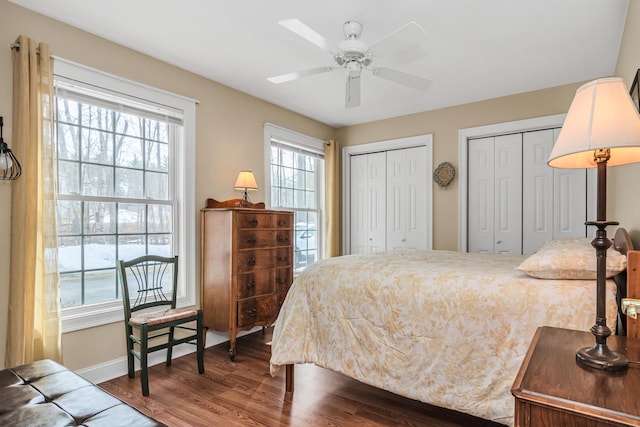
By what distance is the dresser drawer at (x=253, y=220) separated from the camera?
130 inches

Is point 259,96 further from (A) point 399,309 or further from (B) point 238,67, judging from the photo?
(A) point 399,309

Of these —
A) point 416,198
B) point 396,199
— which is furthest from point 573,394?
point 396,199

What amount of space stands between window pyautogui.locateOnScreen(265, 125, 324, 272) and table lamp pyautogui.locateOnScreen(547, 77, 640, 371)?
11.3ft

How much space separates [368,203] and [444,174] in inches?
45.0

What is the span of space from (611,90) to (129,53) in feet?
10.4

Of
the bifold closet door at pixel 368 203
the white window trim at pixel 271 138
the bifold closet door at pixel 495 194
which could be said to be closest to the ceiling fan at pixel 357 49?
the white window trim at pixel 271 138

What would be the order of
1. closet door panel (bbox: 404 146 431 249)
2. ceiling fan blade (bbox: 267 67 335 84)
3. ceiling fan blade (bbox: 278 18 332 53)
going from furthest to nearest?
closet door panel (bbox: 404 146 431 249)
ceiling fan blade (bbox: 267 67 335 84)
ceiling fan blade (bbox: 278 18 332 53)

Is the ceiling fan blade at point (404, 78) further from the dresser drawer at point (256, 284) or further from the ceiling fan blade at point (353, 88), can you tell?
the dresser drawer at point (256, 284)

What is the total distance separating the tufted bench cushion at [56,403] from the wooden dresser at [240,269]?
1661 millimetres

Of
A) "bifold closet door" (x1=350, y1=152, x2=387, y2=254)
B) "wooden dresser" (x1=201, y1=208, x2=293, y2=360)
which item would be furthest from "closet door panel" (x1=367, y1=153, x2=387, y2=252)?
"wooden dresser" (x1=201, y1=208, x2=293, y2=360)

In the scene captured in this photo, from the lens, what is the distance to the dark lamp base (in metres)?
1.01

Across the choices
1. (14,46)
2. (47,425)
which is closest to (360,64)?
(14,46)

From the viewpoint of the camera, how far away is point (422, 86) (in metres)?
2.68

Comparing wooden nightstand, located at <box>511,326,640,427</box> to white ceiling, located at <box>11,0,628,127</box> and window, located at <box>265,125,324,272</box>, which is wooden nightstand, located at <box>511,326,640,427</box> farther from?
window, located at <box>265,125,324,272</box>
